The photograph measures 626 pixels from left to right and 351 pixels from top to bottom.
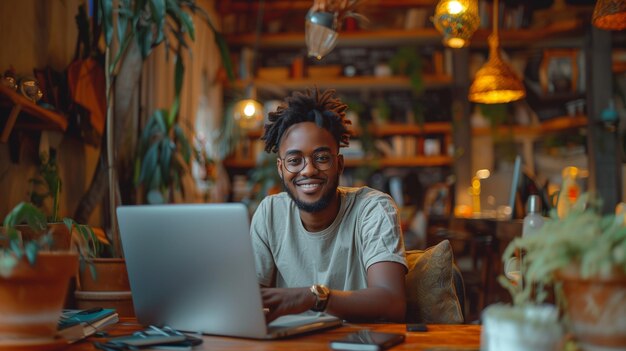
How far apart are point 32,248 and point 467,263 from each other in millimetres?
5910

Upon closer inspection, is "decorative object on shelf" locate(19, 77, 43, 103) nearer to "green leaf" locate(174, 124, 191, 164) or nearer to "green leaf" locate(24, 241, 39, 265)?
"green leaf" locate(24, 241, 39, 265)

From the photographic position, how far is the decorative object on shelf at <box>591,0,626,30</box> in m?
3.13

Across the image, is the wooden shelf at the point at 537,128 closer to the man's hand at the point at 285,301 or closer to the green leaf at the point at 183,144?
the green leaf at the point at 183,144

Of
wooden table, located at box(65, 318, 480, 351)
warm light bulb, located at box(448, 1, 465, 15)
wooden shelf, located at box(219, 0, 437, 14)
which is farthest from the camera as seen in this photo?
wooden shelf, located at box(219, 0, 437, 14)

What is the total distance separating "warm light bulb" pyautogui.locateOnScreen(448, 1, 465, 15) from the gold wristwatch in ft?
7.39

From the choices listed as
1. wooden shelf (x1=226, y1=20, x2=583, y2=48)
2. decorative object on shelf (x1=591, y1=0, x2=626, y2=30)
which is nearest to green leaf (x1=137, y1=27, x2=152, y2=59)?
decorative object on shelf (x1=591, y1=0, x2=626, y2=30)

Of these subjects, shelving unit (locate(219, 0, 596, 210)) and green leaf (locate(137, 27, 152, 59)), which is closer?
green leaf (locate(137, 27, 152, 59))

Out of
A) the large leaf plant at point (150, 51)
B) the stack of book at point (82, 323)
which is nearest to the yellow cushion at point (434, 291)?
the stack of book at point (82, 323)

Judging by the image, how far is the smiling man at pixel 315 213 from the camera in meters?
2.03

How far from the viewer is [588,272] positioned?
974mm

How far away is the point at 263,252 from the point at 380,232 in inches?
18.3

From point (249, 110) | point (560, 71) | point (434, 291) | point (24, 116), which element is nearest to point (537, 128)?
point (560, 71)

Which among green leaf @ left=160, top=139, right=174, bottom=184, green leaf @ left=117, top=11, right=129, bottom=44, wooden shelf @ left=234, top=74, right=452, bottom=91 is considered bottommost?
green leaf @ left=160, top=139, right=174, bottom=184

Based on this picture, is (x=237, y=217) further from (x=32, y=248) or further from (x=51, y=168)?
(x=51, y=168)
